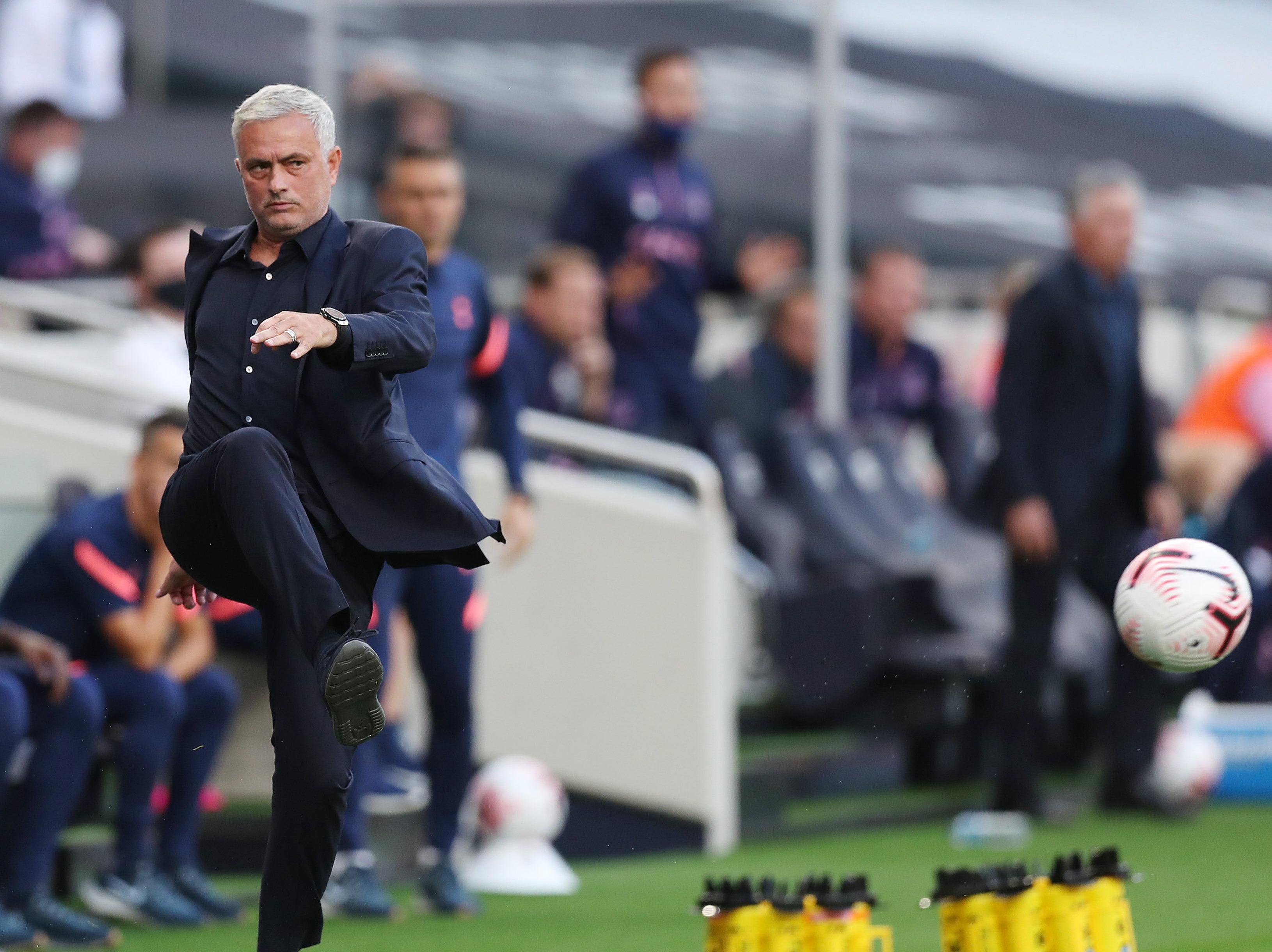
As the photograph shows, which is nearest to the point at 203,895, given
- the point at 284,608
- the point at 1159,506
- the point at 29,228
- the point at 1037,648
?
the point at 284,608

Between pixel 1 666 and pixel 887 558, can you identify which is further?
pixel 887 558

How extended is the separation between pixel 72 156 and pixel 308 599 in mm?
6724

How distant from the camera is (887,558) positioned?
911 centimetres

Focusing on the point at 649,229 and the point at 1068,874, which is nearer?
the point at 1068,874

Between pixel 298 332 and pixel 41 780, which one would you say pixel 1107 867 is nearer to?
pixel 298 332

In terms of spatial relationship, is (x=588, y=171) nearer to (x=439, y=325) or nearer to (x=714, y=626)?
(x=714, y=626)

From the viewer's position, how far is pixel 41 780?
5477mm

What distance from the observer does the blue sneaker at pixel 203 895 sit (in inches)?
231

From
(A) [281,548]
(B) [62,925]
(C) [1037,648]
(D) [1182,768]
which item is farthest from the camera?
(D) [1182,768]

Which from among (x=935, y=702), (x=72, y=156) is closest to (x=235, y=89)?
(x=72, y=156)

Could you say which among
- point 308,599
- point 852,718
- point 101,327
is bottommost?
point 308,599

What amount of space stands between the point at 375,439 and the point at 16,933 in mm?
2169

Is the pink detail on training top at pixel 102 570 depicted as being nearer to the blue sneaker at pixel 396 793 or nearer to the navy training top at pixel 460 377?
the navy training top at pixel 460 377

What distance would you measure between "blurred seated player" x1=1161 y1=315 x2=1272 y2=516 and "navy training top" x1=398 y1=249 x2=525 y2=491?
476cm
